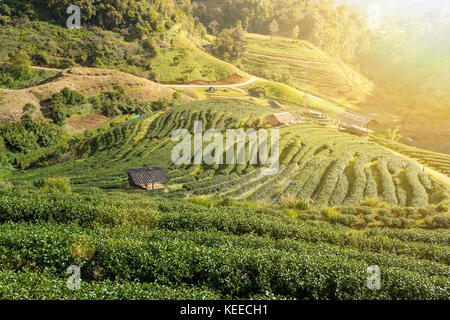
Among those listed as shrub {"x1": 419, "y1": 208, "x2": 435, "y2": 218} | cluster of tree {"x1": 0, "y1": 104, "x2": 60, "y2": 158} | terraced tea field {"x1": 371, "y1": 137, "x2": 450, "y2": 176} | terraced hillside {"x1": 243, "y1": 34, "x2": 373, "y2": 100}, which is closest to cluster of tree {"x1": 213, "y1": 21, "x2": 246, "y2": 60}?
terraced hillside {"x1": 243, "y1": 34, "x2": 373, "y2": 100}

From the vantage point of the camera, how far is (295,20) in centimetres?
16938

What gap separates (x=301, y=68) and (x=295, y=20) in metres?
58.0

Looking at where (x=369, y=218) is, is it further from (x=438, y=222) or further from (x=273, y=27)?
(x=273, y=27)

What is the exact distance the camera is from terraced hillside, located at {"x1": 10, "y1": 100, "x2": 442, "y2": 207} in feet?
110

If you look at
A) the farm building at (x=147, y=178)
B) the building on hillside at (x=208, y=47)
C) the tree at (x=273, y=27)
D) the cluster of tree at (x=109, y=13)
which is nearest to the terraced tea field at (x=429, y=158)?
the farm building at (x=147, y=178)

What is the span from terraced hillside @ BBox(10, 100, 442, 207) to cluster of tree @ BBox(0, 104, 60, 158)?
23.1 feet

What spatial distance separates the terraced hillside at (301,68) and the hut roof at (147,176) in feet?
313

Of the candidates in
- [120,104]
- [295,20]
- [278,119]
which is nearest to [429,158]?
[278,119]

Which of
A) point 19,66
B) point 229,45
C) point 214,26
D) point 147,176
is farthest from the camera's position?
point 214,26

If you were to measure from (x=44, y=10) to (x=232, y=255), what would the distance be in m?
113

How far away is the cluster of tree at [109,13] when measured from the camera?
8488cm

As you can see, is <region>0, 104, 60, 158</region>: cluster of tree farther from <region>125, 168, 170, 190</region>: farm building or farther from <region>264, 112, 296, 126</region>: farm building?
<region>264, 112, 296, 126</region>: farm building

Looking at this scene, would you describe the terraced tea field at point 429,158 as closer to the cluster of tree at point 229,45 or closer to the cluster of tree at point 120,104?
the cluster of tree at point 120,104

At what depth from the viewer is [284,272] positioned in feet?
37.4
